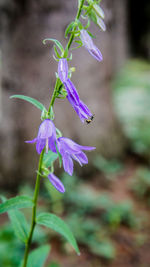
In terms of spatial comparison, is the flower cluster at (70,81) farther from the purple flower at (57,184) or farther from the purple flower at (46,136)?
the purple flower at (57,184)

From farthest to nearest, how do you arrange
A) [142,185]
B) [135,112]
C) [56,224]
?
[135,112] < [142,185] < [56,224]

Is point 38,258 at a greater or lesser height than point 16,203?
lesser

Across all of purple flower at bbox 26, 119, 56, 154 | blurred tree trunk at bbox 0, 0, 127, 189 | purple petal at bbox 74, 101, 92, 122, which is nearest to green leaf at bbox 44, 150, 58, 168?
purple flower at bbox 26, 119, 56, 154

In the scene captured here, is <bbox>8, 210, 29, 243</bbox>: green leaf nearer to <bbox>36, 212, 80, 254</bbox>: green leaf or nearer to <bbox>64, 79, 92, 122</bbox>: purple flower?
<bbox>36, 212, 80, 254</bbox>: green leaf

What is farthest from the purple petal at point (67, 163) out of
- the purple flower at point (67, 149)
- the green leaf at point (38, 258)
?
the green leaf at point (38, 258)

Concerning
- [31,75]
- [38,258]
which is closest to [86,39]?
[38,258]

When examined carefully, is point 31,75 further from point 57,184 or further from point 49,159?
point 57,184

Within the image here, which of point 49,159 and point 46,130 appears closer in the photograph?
point 46,130

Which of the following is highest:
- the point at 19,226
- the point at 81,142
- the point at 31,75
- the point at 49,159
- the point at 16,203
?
the point at 31,75
